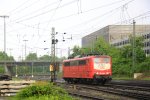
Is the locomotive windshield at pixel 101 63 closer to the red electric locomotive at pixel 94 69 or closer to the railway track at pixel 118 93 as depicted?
the red electric locomotive at pixel 94 69

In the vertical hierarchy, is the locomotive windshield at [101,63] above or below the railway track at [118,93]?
above

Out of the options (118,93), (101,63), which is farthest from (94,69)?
(118,93)

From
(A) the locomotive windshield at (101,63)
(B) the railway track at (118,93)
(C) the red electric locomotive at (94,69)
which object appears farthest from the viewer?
(A) the locomotive windshield at (101,63)

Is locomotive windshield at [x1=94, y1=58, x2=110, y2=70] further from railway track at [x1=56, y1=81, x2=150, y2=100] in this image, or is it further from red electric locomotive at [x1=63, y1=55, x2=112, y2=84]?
railway track at [x1=56, y1=81, x2=150, y2=100]

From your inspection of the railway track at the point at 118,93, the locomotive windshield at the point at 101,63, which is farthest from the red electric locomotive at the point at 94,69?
the railway track at the point at 118,93

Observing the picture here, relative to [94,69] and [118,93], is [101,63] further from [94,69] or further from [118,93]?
[118,93]

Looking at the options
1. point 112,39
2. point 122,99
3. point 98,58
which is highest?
point 112,39

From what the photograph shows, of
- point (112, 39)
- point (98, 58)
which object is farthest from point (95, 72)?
point (112, 39)

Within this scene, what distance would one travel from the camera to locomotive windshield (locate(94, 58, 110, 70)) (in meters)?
44.1

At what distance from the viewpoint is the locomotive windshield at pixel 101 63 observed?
44.1 meters

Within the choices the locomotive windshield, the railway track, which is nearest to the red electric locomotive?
the locomotive windshield

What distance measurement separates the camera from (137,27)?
167 metres

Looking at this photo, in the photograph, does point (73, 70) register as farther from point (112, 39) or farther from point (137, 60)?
point (112, 39)

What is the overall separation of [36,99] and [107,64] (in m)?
28.6
